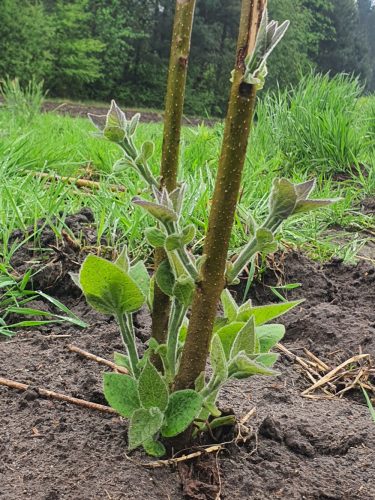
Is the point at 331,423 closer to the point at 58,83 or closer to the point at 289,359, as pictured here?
the point at 289,359

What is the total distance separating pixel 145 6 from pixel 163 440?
3411cm

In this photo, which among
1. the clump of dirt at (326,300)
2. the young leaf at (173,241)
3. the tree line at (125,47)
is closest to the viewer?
the young leaf at (173,241)

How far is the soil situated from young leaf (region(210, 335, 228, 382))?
23cm

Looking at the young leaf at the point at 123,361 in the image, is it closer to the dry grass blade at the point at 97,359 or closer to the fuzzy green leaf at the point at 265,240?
the dry grass blade at the point at 97,359

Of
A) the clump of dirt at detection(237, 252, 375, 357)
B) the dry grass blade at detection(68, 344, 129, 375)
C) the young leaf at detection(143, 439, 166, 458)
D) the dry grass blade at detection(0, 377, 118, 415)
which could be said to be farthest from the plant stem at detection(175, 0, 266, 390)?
the clump of dirt at detection(237, 252, 375, 357)

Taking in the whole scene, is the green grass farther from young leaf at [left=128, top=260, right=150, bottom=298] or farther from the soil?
the soil

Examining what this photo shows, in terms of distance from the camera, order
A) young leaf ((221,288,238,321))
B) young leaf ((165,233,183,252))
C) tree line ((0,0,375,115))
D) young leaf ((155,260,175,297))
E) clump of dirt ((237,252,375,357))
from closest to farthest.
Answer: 1. young leaf ((165,233,183,252))
2. young leaf ((155,260,175,297))
3. young leaf ((221,288,238,321))
4. clump of dirt ((237,252,375,357))
5. tree line ((0,0,375,115))

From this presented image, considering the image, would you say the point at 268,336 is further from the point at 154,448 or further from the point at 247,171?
the point at 247,171

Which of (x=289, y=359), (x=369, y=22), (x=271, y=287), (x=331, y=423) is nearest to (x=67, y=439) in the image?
(x=331, y=423)

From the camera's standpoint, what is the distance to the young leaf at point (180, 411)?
1043 millimetres

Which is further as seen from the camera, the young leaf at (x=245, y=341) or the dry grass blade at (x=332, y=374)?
the dry grass blade at (x=332, y=374)

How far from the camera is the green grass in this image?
2.45 metres

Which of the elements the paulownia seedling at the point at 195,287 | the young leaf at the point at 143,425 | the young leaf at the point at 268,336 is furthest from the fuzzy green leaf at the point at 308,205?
the young leaf at the point at 143,425

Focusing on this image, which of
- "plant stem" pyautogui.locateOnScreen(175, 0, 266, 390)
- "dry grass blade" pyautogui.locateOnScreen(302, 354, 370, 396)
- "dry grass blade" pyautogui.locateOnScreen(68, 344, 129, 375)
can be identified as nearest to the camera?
"plant stem" pyautogui.locateOnScreen(175, 0, 266, 390)
